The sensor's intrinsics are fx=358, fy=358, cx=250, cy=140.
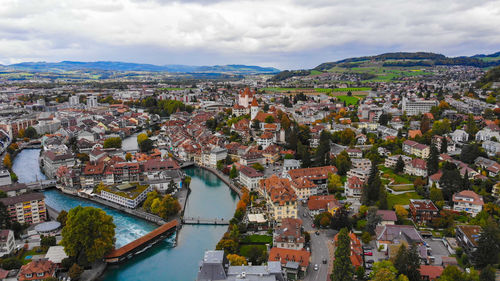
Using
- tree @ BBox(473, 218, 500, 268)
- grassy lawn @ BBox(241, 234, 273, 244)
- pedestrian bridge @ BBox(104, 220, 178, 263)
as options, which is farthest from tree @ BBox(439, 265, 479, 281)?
pedestrian bridge @ BBox(104, 220, 178, 263)

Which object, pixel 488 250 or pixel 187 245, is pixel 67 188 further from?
pixel 488 250

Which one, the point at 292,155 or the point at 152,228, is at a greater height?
the point at 292,155

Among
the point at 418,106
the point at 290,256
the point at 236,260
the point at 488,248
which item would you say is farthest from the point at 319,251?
the point at 418,106

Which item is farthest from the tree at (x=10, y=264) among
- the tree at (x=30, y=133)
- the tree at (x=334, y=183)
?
the tree at (x=30, y=133)

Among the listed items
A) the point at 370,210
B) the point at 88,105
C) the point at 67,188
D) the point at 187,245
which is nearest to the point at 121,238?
the point at 187,245

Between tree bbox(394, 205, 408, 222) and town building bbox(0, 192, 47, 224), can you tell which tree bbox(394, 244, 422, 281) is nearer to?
tree bbox(394, 205, 408, 222)

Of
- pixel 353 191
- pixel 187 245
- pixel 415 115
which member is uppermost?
pixel 415 115

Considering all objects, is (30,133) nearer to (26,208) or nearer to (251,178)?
(26,208)

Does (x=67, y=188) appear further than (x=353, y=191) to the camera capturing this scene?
Yes

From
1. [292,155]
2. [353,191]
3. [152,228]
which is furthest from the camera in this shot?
[292,155]
